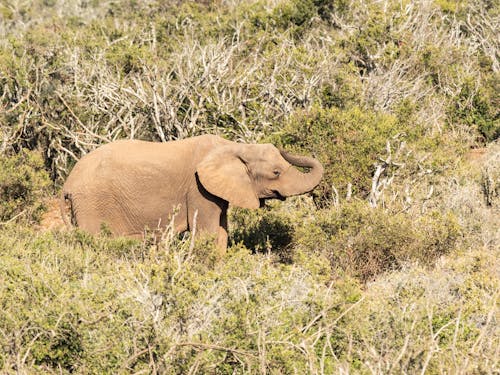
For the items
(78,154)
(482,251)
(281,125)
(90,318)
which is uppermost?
(90,318)

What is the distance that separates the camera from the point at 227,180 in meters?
8.86

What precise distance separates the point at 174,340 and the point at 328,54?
1008 cm

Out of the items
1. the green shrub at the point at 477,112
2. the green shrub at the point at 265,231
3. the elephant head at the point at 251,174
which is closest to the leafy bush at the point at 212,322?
the elephant head at the point at 251,174

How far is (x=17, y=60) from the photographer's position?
45.7ft

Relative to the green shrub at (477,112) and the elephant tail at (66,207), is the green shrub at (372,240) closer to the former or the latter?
the elephant tail at (66,207)

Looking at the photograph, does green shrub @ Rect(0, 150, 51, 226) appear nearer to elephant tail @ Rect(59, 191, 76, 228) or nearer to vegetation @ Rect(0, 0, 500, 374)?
vegetation @ Rect(0, 0, 500, 374)

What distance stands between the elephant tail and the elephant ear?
5.28ft

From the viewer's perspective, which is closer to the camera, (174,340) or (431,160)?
(174,340)

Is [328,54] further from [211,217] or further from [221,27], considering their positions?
[211,217]

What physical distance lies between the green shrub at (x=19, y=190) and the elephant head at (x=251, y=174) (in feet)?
11.3

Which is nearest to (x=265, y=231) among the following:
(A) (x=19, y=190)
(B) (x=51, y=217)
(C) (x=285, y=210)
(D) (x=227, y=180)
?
(C) (x=285, y=210)

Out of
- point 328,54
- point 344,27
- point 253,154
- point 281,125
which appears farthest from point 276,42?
point 253,154

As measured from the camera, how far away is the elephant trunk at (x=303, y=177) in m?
8.68

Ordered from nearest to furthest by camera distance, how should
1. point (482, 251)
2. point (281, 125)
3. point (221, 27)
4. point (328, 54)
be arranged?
point (482, 251) < point (281, 125) < point (328, 54) < point (221, 27)
